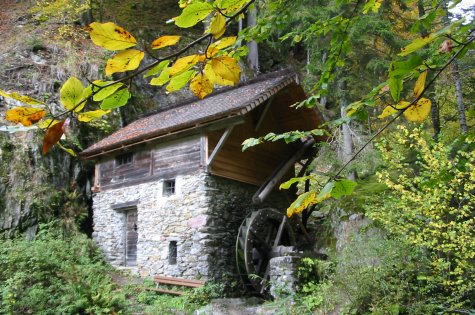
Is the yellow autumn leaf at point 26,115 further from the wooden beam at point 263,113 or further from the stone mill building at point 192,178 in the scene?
the wooden beam at point 263,113

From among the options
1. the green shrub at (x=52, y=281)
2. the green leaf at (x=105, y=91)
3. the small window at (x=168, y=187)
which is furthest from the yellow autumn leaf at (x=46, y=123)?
the small window at (x=168, y=187)

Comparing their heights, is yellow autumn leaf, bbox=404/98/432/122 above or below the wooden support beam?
below

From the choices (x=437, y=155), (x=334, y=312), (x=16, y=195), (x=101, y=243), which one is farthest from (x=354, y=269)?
(x=16, y=195)

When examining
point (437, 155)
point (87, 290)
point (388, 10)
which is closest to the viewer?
point (437, 155)

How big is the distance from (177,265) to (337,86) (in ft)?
20.8

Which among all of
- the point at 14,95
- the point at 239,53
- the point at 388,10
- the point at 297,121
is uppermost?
the point at 388,10

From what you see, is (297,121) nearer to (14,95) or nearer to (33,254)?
(33,254)

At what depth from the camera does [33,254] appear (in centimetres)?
948

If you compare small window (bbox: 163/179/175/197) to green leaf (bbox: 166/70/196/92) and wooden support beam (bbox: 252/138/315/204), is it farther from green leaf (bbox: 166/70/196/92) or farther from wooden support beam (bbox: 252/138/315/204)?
green leaf (bbox: 166/70/196/92)

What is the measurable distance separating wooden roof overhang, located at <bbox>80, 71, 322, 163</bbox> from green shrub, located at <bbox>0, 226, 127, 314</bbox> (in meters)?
3.13

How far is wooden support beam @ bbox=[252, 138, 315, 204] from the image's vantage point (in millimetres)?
10773

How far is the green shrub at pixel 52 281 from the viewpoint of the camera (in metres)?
8.03

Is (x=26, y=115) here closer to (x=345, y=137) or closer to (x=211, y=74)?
(x=211, y=74)

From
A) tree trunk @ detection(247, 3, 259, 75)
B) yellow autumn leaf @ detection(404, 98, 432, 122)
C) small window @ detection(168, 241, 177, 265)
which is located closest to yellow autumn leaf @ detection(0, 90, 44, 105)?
yellow autumn leaf @ detection(404, 98, 432, 122)
